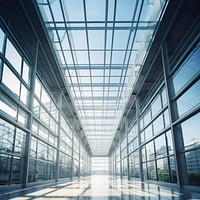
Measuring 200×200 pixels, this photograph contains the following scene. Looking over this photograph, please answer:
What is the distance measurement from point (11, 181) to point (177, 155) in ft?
28.4

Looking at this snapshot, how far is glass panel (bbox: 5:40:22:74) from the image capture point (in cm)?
1079

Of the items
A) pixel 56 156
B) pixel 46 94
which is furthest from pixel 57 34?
pixel 56 156

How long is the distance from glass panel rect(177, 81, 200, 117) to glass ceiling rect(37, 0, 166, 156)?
440 centimetres

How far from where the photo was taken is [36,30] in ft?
41.3

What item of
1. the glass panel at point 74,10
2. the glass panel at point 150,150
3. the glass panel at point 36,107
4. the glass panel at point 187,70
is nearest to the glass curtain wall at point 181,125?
the glass panel at point 187,70

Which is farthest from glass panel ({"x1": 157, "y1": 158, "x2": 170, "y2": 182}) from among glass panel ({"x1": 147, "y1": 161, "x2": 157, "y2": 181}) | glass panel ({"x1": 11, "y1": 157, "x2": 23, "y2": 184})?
glass panel ({"x1": 11, "y1": 157, "x2": 23, "y2": 184})

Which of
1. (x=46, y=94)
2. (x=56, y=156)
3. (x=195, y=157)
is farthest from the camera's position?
(x=56, y=156)

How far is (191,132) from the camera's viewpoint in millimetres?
10500

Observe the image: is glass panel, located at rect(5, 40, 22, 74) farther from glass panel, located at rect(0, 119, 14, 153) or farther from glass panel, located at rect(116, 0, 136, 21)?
glass panel, located at rect(116, 0, 136, 21)

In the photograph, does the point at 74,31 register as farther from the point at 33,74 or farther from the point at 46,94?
the point at 46,94

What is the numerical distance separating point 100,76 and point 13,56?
9.91 m

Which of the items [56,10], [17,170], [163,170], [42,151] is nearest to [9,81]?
[17,170]

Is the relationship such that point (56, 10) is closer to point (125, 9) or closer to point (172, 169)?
point (125, 9)

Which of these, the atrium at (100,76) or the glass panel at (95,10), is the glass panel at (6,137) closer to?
the atrium at (100,76)
